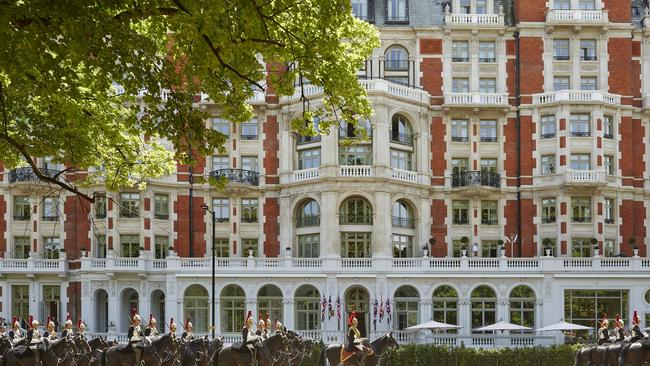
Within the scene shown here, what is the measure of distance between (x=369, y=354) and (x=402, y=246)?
105 feet

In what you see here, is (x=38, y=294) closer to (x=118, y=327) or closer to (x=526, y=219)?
(x=118, y=327)

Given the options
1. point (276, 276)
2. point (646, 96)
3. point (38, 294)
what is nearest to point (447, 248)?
point (276, 276)

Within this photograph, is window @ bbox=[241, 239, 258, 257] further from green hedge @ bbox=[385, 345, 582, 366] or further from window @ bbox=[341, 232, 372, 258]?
green hedge @ bbox=[385, 345, 582, 366]

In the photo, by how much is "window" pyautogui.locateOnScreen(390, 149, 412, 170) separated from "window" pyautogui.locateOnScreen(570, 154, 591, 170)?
1012cm

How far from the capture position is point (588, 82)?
64.0 meters

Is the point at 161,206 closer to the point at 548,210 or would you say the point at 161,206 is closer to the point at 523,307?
the point at 523,307

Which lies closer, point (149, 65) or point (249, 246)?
point (149, 65)

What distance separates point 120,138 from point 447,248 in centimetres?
4118

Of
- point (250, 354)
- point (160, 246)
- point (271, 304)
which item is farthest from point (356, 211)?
point (250, 354)

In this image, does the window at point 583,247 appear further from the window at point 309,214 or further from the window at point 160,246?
the window at point 160,246

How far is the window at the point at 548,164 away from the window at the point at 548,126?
127 centimetres

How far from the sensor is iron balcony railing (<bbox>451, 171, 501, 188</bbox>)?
64.0m

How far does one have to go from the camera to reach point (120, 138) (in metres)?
25.0

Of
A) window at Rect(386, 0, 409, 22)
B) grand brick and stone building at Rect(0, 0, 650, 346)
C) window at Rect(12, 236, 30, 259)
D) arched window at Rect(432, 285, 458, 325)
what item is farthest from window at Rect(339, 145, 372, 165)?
window at Rect(12, 236, 30, 259)
